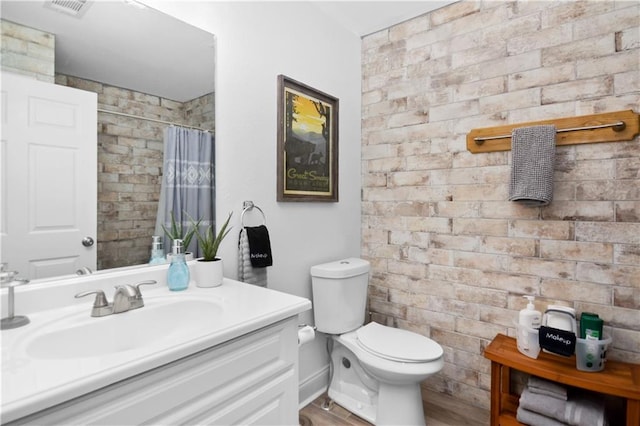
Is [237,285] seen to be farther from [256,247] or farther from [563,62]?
[563,62]

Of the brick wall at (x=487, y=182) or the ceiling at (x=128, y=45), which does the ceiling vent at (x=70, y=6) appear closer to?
the ceiling at (x=128, y=45)

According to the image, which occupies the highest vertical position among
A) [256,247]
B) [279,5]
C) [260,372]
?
[279,5]

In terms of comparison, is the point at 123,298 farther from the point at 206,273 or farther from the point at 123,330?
the point at 206,273

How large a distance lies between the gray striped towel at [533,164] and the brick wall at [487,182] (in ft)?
0.44

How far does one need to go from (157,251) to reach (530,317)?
70.8 inches

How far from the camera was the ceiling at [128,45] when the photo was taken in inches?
43.4

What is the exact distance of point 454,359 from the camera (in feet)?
6.75

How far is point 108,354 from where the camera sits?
2.55 ft

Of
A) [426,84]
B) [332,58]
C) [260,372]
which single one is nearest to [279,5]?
[332,58]

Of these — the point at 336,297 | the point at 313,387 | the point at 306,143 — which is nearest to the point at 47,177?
the point at 306,143

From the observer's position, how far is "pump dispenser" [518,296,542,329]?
1675mm

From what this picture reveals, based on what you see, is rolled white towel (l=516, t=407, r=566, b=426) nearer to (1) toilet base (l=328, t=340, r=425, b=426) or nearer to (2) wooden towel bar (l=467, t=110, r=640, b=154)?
(1) toilet base (l=328, t=340, r=425, b=426)

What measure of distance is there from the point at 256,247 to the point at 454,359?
1.43m

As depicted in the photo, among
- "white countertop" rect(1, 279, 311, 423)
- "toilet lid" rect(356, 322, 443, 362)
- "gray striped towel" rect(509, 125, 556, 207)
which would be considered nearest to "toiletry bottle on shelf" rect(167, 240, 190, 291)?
"white countertop" rect(1, 279, 311, 423)
